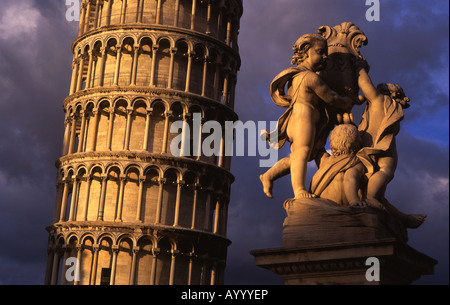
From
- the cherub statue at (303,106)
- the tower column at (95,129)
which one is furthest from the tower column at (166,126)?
the cherub statue at (303,106)

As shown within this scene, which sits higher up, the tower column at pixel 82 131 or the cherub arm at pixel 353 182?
the tower column at pixel 82 131

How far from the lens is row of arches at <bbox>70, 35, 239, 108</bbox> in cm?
4684

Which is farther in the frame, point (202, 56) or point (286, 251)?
point (202, 56)

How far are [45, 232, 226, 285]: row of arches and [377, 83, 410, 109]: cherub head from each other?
122ft

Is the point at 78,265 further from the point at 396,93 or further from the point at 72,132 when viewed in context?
the point at 396,93

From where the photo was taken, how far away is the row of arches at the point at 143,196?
44656 mm

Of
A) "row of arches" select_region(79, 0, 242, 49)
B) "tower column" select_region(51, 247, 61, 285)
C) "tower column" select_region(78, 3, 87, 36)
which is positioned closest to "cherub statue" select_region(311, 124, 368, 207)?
"row of arches" select_region(79, 0, 242, 49)

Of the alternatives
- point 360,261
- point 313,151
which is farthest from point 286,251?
point 313,151

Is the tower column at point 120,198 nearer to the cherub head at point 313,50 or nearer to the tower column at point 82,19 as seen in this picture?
the tower column at point 82,19

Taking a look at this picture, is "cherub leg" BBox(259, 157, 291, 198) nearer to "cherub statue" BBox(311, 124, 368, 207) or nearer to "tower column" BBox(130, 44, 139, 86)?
"cherub statue" BBox(311, 124, 368, 207)

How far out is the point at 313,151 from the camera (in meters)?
6.98
